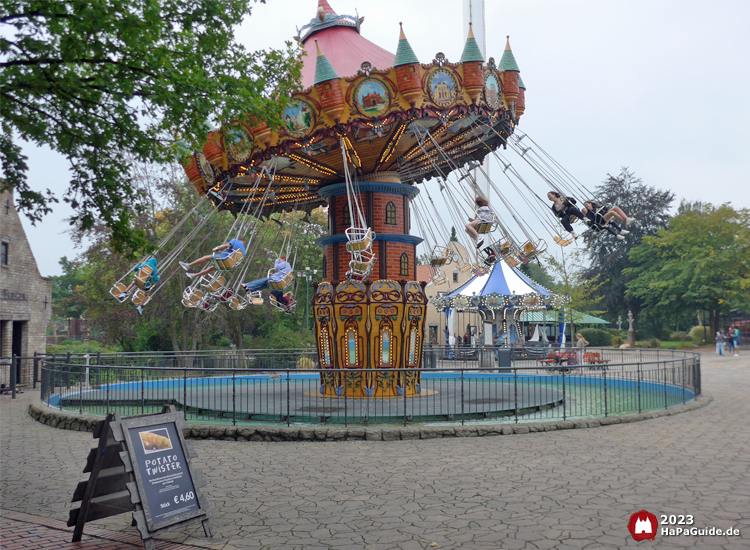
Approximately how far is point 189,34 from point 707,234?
46.3 meters

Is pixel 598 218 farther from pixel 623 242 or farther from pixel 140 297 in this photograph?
pixel 623 242

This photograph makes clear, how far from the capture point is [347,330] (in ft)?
47.1

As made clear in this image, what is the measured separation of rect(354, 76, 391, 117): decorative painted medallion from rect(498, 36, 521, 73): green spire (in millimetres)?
3110

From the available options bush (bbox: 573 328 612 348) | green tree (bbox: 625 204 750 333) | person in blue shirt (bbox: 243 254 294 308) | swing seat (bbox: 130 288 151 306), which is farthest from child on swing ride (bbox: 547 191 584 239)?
bush (bbox: 573 328 612 348)

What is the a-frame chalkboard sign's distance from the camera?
5129 millimetres

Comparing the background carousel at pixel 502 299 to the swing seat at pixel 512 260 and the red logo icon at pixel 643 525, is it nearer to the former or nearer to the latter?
the swing seat at pixel 512 260

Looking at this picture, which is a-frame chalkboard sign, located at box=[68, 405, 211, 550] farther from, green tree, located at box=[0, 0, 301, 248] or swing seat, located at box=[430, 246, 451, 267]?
swing seat, located at box=[430, 246, 451, 267]

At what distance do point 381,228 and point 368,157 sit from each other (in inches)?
67.2

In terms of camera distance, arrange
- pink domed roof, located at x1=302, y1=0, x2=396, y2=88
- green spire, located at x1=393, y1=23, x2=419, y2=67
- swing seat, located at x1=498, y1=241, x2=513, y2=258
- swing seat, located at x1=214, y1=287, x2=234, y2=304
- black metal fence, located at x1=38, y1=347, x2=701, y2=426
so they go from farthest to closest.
Result: swing seat, located at x1=214, y1=287, x2=234, y2=304, pink domed roof, located at x1=302, y1=0, x2=396, y2=88, swing seat, located at x1=498, y1=241, x2=513, y2=258, green spire, located at x1=393, y1=23, x2=419, y2=67, black metal fence, located at x1=38, y1=347, x2=701, y2=426

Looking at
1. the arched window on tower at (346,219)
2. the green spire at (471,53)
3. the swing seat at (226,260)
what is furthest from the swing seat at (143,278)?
the green spire at (471,53)

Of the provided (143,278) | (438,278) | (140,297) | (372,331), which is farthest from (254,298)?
(438,278)

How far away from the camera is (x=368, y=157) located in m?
14.8

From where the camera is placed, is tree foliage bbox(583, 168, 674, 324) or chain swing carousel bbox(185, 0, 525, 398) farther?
tree foliage bbox(583, 168, 674, 324)

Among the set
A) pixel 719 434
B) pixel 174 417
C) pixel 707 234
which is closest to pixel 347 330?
pixel 719 434
